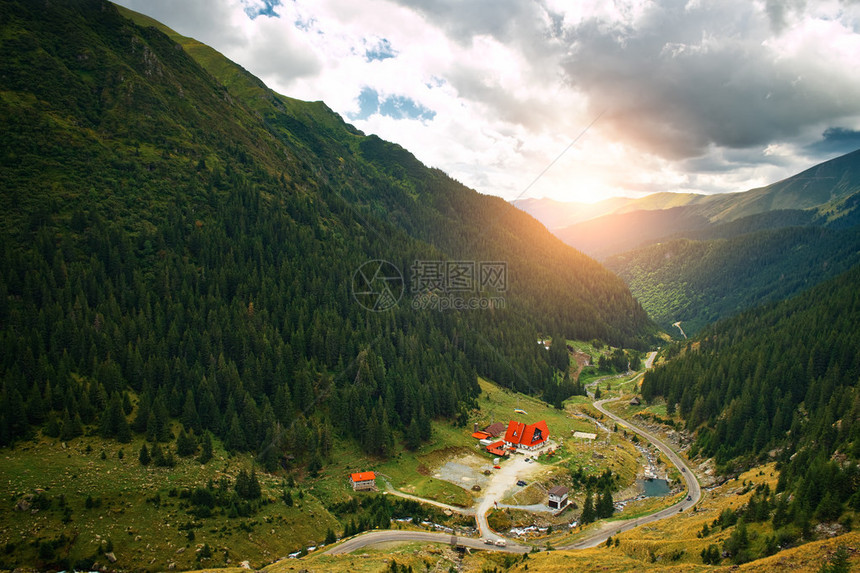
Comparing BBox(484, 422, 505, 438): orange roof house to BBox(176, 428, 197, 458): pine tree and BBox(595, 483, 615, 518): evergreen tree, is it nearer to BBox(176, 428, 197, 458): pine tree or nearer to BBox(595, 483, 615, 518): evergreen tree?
BBox(595, 483, 615, 518): evergreen tree

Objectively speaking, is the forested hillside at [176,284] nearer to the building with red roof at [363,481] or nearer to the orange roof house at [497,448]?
the building with red roof at [363,481]

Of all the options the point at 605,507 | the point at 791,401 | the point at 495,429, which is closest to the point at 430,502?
the point at 605,507

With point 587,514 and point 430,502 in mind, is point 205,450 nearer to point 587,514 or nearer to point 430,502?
point 430,502

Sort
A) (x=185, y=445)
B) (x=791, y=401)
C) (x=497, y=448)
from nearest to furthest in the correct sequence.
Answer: (x=185, y=445)
(x=497, y=448)
(x=791, y=401)

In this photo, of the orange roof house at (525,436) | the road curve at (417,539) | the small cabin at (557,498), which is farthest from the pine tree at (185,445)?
the orange roof house at (525,436)

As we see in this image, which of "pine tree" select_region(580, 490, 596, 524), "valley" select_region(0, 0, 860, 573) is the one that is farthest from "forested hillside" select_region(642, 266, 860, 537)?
"pine tree" select_region(580, 490, 596, 524)

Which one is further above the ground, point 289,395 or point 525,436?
point 289,395
